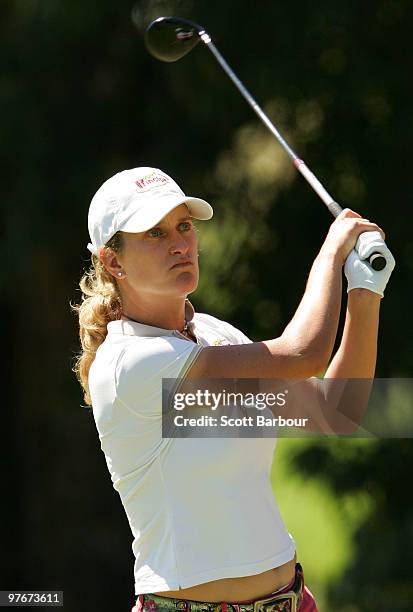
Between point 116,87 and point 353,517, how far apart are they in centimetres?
221

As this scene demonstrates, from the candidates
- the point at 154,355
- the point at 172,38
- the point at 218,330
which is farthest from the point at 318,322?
the point at 172,38

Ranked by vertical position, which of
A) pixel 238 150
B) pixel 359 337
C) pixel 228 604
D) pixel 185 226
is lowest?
pixel 238 150

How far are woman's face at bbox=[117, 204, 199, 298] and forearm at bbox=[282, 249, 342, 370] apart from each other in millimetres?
239

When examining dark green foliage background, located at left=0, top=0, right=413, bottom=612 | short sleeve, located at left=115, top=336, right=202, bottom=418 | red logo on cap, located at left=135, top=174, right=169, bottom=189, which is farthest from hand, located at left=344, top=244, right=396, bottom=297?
dark green foliage background, located at left=0, top=0, right=413, bottom=612

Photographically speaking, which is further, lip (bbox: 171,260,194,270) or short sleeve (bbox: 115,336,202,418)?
lip (bbox: 171,260,194,270)

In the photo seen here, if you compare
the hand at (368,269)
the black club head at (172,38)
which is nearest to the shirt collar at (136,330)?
the hand at (368,269)

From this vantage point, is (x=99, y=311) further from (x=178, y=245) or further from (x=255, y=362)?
(x=255, y=362)

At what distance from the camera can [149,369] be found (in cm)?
206

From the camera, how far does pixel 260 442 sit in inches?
84.0

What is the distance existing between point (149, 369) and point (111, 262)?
0.27m

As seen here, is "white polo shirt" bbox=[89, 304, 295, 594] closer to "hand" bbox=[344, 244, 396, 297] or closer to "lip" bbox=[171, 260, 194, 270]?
"lip" bbox=[171, 260, 194, 270]

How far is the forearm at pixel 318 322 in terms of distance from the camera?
6.63 feet

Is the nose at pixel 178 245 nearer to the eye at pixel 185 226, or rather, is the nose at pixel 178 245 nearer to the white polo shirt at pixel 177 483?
the eye at pixel 185 226

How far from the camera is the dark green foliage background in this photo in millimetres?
4781
